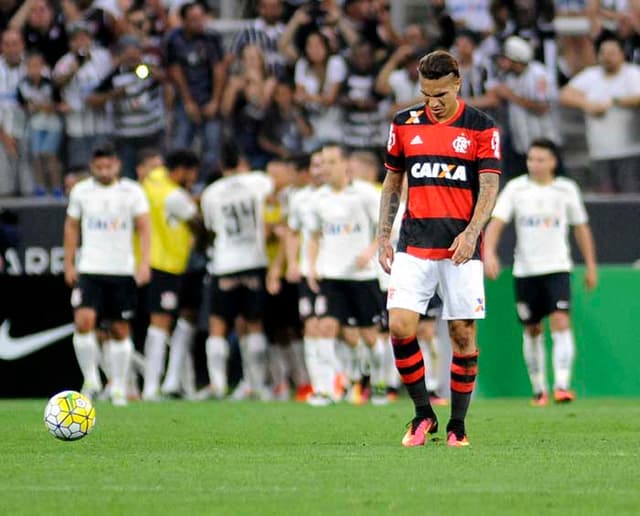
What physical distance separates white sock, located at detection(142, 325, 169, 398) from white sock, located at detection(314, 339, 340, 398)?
7.93ft

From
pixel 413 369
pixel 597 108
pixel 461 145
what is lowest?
pixel 413 369

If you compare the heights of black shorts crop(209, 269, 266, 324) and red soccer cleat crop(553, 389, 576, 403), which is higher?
black shorts crop(209, 269, 266, 324)

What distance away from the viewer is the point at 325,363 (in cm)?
1658

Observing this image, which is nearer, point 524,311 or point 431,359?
point 524,311

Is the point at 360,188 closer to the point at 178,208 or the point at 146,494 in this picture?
the point at 178,208

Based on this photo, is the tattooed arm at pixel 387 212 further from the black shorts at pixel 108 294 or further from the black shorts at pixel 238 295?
the black shorts at pixel 238 295

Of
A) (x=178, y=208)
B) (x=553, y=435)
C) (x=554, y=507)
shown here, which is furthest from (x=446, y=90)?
(x=178, y=208)

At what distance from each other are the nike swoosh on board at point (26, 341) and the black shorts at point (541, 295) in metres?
5.97

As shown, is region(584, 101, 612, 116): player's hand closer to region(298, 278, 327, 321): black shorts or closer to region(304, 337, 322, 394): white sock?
region(298, 278, 327, 321): black shorts

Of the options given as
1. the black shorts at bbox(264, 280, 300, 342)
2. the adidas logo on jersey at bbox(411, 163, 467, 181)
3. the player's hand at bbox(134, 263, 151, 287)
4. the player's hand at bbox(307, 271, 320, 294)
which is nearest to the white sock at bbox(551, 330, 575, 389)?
the player's hand at bbox(307, 271, 320, 294)

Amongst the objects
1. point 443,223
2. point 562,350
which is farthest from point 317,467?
point 562,350

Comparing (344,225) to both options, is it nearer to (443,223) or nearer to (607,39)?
(607,39)

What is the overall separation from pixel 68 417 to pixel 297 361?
862 cm

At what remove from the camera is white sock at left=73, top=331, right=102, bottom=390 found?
16.4 m
